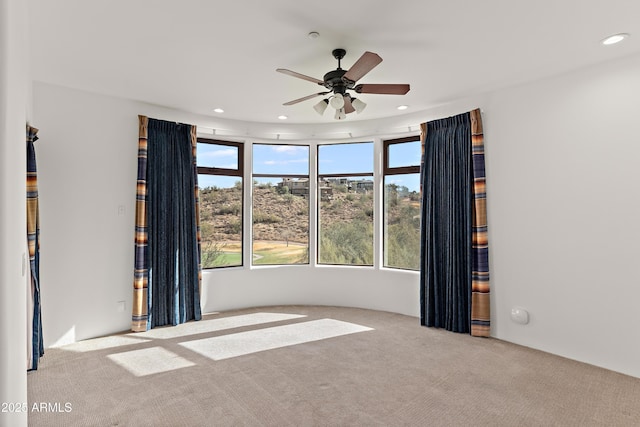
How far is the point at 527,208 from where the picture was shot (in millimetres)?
3867

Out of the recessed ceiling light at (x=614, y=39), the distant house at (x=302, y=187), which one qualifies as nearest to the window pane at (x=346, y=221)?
the distant house at (x=302, y=187)

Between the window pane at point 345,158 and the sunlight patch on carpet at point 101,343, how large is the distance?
132 inches

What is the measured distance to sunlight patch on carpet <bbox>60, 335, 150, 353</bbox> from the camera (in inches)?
148

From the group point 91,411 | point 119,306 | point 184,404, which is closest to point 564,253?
point 184,404

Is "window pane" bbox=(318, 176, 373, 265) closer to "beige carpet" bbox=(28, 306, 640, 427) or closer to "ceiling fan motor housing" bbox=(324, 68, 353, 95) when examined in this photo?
"beige carpet" bbox=(28, 306, 640, 427)

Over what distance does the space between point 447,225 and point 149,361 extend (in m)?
3.45

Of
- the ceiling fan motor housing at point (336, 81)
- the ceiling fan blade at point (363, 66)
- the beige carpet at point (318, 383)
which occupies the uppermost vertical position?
the ceiling fan motor housing at point (336, 81)

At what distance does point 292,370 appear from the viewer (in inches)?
128

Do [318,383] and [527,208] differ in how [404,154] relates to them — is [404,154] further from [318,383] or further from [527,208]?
[318,383]

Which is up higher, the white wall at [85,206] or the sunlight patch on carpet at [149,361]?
the white wall at [85,206]

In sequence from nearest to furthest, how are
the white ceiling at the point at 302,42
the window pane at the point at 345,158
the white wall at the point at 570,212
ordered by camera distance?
the white ceiling at the point at 302,42
the white wall at the point at 570,212
the window pane at the point at 345,158

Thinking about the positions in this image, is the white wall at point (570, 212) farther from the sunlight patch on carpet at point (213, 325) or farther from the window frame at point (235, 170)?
the window frame at point (235, 170)

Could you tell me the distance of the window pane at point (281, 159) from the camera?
223 inches

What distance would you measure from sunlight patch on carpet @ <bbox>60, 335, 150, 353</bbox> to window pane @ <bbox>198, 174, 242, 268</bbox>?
142 cm
